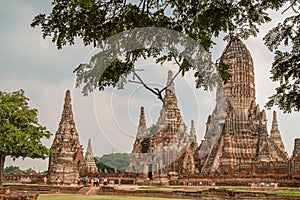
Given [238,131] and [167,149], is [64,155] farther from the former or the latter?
[238,131]

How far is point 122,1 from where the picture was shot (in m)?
6.20

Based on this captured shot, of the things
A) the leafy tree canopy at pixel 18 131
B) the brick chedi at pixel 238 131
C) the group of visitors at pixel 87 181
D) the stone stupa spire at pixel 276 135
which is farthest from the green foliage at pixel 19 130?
the stone stupa spire at pixel 276 135

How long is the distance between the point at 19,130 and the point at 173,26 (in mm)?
25991

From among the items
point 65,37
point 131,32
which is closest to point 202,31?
point 131,32

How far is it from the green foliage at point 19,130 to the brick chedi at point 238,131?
842 inches

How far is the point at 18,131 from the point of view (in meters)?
30.1

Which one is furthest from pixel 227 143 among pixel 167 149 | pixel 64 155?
pixel 64 155

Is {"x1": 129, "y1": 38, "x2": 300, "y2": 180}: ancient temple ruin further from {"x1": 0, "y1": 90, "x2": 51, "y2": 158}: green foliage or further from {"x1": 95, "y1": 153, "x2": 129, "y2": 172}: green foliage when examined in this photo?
{"x1": 0, "y1": 90, "x2": 51, "y2": 158}: green foliage

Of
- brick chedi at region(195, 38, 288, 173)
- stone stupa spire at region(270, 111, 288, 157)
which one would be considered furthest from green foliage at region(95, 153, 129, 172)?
stone stupa spire at region(270, 111, 288, 157)

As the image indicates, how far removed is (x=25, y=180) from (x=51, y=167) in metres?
5.58

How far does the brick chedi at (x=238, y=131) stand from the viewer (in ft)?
156

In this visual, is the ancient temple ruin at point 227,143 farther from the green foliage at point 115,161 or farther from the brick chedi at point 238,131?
the green foliage at point 115,161

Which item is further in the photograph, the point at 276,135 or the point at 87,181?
the point at 276,135

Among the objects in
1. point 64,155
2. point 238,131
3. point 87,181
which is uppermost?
point 238,131
